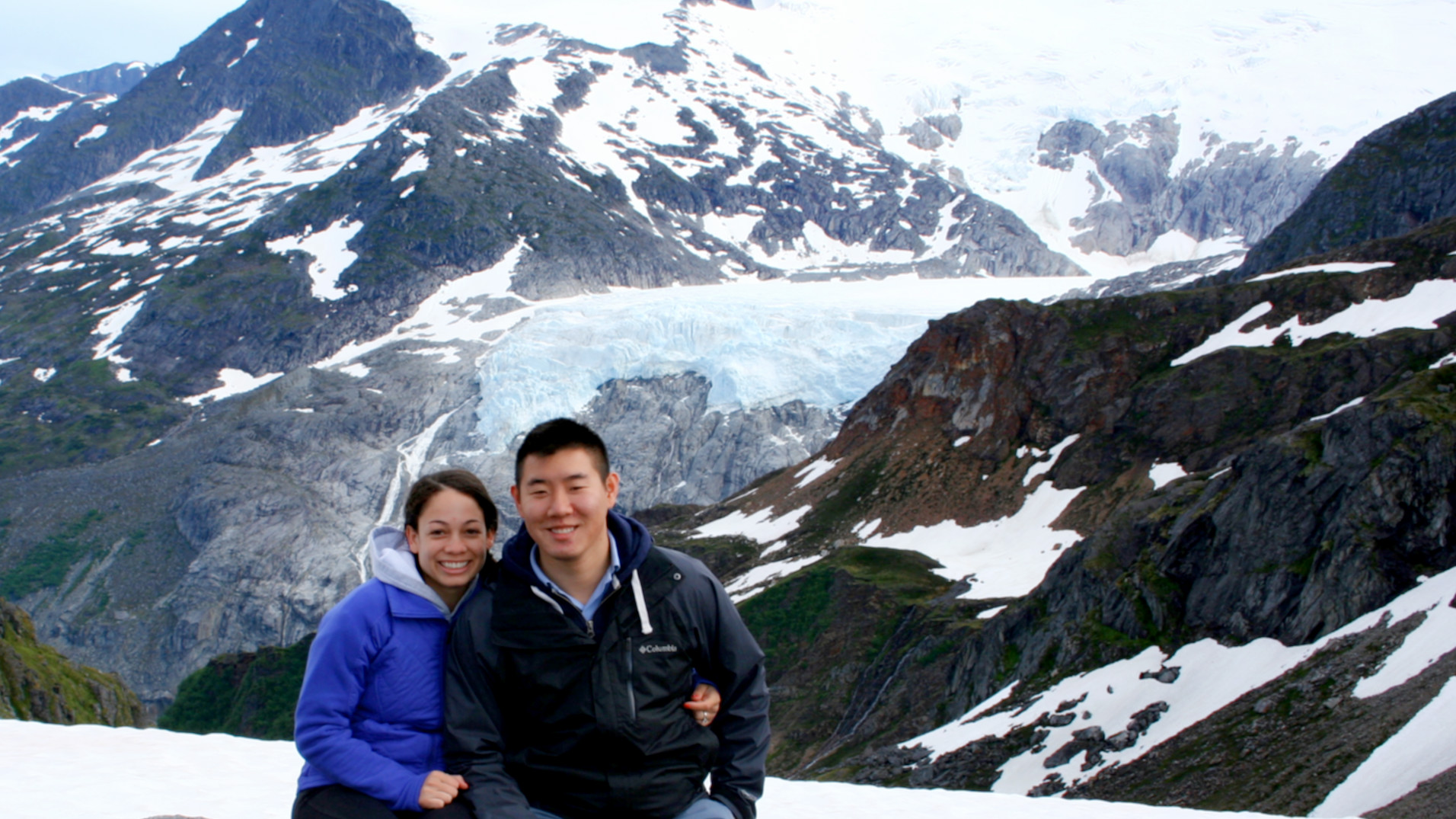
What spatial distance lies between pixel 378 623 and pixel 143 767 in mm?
9812

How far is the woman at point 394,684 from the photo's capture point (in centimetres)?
622

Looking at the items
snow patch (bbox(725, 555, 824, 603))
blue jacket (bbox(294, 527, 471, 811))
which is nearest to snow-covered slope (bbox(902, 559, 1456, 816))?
blue jacket (bbox(294, 527, 471, 811))

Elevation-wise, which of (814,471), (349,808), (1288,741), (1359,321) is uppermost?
(349,808)

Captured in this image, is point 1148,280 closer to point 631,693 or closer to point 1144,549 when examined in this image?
point 1144,549

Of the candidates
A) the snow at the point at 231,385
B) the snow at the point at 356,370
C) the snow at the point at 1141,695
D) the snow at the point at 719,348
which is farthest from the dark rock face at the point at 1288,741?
the snow at the point at 231,385

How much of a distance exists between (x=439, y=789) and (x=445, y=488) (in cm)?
178

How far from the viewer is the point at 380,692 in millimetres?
6359

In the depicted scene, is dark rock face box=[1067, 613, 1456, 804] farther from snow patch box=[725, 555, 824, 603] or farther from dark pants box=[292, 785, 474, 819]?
snow patch box=[725, 555, 824, 603]

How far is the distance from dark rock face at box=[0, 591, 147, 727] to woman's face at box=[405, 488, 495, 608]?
2994cm

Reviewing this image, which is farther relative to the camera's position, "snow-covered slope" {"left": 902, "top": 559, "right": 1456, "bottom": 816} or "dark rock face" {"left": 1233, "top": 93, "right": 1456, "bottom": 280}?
"dark rock face" {"left": 1233, "top": 93, "right": 1456, "bottom": 280}

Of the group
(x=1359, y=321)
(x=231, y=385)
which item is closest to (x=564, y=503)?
(x=1359, y=321)

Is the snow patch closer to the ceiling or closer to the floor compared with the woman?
closer to the floor

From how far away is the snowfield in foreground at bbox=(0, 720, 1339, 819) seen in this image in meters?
11.6

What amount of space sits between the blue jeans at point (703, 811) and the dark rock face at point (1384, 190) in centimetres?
9128
